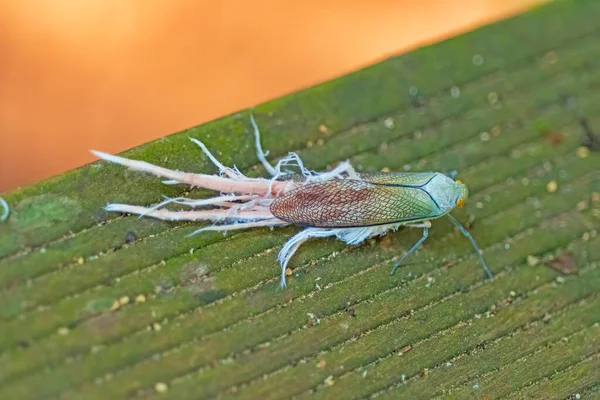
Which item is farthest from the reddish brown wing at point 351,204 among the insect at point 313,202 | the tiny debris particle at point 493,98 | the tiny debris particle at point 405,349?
the tiny debris particle at point 493,98

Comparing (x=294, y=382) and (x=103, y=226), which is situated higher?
(x=103, y=226)

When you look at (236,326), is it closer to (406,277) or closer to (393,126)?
(406,277)

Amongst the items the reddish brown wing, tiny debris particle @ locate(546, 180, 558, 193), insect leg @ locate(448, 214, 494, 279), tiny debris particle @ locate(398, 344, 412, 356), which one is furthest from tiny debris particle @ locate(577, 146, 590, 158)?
tiny debris particle @ locate(398, 344, 412, 356)

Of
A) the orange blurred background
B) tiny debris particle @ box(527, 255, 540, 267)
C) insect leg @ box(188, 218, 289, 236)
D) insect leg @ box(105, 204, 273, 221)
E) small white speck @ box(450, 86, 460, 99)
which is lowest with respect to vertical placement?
tiny debris particle @ box(527, 255, 540, 267)

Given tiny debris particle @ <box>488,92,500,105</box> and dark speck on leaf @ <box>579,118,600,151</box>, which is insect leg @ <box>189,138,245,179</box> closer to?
tiny debris particle @ <box>488,92,500,105</box>

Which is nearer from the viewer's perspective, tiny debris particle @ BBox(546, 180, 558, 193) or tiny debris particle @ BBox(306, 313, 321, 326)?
tiny debris particle @ BBox(306, 313, 321, 326)

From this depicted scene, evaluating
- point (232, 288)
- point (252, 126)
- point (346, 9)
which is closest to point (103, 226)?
point (232, 288)

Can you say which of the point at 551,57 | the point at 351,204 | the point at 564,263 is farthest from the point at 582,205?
the point at 351,204
